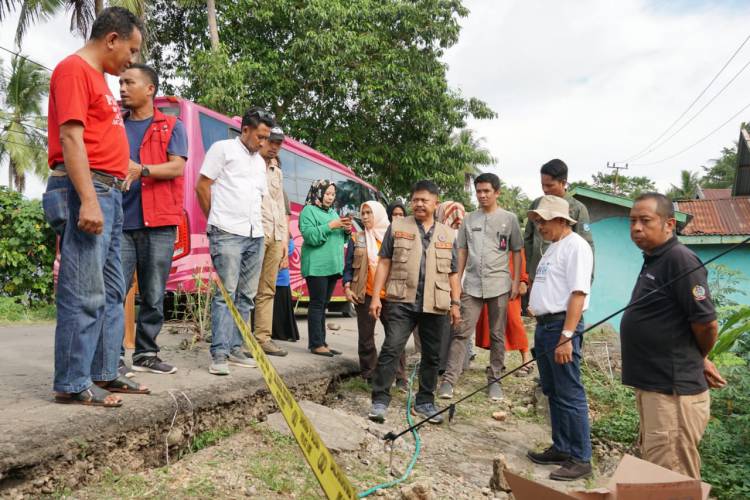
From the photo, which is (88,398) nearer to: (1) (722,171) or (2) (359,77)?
(2) (359,77)

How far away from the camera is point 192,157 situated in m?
6.68

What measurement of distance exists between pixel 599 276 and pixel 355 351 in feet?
24.5

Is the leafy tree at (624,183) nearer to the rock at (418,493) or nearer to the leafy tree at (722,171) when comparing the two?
the leafy tree at (722,171)

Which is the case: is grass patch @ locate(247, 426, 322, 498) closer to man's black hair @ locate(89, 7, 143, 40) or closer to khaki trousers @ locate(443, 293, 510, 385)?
khaki trousers @ locate(443, 293, 510, 385)

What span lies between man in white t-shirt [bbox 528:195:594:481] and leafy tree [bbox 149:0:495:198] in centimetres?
1019

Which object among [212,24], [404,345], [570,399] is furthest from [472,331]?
[212,24]

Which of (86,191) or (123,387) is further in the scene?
(123,387)

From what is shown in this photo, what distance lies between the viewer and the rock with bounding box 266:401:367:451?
128 inches

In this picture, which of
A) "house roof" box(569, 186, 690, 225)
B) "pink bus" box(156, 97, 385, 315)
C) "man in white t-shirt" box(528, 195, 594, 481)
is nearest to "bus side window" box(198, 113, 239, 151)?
"pink bus" box(156, 97, 385, 315)

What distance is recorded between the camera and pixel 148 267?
133 inches

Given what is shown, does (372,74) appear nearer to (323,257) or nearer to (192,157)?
(192,157)

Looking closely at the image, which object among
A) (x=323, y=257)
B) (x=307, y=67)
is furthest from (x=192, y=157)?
(x=307, y=67)

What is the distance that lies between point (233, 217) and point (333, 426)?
147 cm

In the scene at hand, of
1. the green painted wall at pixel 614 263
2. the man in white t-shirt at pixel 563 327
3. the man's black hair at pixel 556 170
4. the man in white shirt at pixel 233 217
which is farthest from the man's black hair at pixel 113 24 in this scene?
the green painted wall at pixel 614 263
